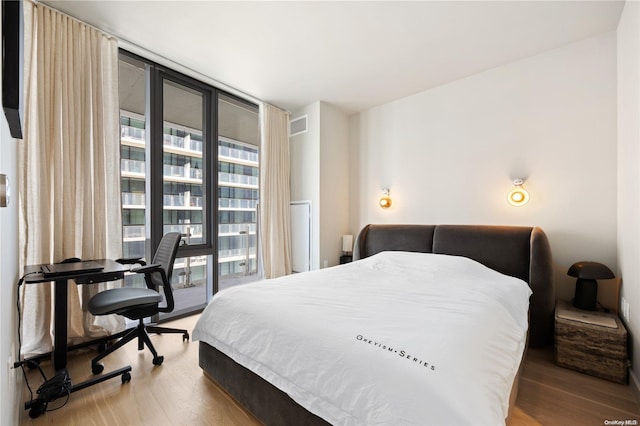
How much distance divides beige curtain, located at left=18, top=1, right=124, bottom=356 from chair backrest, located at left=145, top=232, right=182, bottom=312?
1.22 feet

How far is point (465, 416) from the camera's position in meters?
0.89

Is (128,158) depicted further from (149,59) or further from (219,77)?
(219,77)

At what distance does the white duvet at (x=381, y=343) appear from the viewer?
38.4 inches

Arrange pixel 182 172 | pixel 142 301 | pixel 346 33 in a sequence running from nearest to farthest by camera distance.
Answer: pixel 142 301, pixel 346 33, pixel 182 172

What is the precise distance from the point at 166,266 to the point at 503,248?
Answer: 3.16m

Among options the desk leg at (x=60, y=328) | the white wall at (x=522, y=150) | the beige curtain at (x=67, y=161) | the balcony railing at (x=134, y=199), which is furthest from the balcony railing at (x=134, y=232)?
the white wall at (x=522, y=150)

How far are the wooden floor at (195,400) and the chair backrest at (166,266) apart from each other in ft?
1.69

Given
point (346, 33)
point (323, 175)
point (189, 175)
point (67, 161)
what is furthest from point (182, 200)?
point (346, 33)

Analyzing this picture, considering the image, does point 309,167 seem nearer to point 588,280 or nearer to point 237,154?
point 237,154

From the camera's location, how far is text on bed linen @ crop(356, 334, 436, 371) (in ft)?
Answer: 3.38

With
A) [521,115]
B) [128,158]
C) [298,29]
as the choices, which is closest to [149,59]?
[128,158]

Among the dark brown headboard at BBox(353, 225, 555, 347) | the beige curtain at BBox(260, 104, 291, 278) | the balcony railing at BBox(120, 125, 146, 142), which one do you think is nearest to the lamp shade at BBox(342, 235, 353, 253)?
the dark brown headboard at BBox(353, 225, 555, 347)

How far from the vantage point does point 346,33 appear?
8.09 feet

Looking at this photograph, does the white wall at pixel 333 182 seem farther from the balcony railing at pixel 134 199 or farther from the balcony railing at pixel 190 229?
the balcony railing at pixel 134 199
